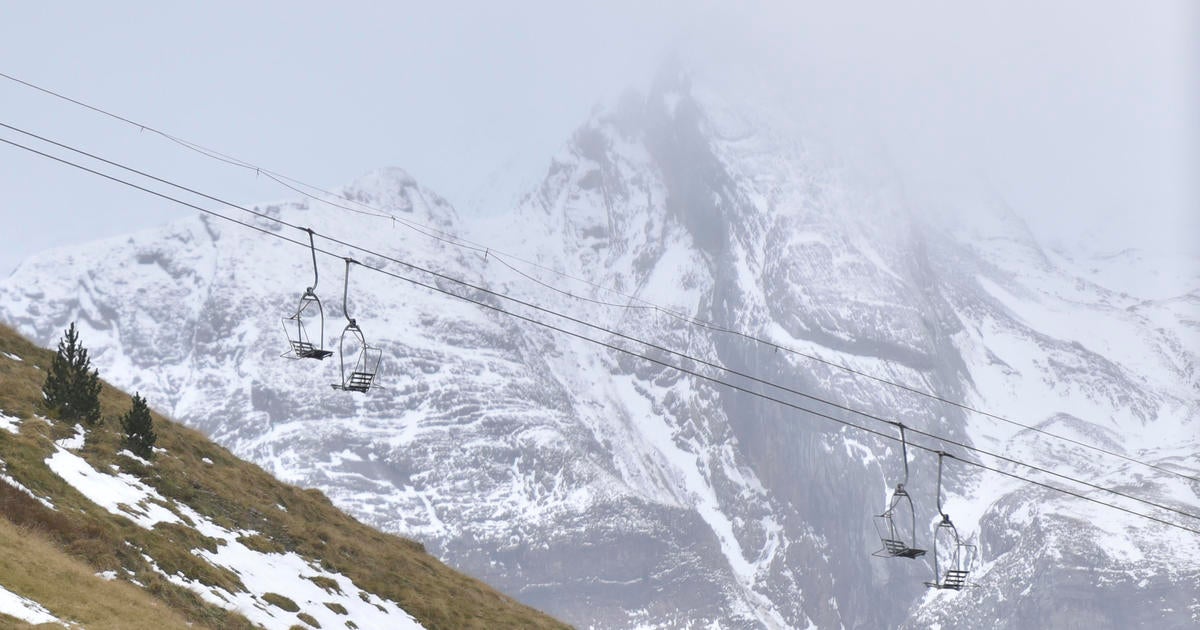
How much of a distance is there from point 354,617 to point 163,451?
1074 centimetres

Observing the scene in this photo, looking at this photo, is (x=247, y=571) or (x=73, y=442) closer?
(x=247, y=571)

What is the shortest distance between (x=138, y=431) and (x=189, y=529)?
20.6ft

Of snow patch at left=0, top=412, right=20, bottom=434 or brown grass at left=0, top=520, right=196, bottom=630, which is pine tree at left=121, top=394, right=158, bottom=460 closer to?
snow patch at left=0, top=412, right=20, bottom=434

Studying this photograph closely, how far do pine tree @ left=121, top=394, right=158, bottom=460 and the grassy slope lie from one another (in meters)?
0.55

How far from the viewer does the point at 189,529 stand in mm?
41438

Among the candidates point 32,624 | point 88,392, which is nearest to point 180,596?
point 32,624

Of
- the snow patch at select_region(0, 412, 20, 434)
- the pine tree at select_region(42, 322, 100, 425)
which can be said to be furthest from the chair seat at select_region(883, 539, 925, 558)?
the snow patch at select_region(0, 412, 20, 434)

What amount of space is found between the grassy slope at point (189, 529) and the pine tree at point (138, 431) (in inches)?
21.6

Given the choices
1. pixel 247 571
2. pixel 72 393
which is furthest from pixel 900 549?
pixel 72 393

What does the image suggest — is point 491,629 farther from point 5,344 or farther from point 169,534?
point 5,344

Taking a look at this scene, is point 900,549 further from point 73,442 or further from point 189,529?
point 73,442

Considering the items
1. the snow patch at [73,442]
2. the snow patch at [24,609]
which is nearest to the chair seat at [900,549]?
the snow patch at [73,442]

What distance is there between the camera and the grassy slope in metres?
34.7

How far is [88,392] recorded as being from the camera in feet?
149
